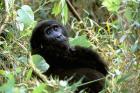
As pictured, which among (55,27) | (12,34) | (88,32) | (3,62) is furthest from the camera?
(88,32)

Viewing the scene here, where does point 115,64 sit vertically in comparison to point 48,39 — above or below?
below

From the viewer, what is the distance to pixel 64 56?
416cm

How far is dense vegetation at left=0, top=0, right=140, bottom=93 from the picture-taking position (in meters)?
2.81

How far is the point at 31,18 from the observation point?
4.09 metres

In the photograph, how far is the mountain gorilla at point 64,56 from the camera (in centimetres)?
390

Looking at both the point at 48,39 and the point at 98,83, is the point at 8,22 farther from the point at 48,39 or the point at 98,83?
the point at 98,83

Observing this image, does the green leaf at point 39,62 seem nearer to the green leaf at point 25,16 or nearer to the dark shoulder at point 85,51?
the green leaf at point 25,16

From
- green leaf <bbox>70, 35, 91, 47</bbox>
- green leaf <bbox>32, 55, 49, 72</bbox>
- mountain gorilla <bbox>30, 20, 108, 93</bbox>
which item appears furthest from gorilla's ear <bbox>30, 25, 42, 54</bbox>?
green leaf <bbox>32, 55, 49, 72</bbox>

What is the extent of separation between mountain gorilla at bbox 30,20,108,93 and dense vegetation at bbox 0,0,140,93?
77mm

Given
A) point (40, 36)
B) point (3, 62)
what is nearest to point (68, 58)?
point (40, 36)

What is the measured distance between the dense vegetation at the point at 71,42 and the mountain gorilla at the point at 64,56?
8cm

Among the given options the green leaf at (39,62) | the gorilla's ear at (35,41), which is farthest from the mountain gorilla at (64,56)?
the green leaf at (39,62)

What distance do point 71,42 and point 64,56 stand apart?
0.51 ft

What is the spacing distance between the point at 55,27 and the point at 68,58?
0.36 meters
